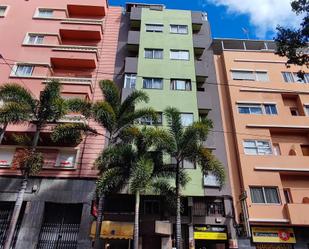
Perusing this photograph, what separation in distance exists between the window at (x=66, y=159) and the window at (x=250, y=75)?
16024 mm

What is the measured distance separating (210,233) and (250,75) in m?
14.9

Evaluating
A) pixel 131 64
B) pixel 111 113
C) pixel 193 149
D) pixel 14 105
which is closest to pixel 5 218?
pixel 14 105

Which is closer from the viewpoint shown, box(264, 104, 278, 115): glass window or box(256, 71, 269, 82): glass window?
box(264, 104, 278, 115): glass window

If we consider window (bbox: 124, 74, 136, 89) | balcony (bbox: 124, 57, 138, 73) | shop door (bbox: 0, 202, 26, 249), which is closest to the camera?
shop door (bbox: 0, 202, 26, 249)

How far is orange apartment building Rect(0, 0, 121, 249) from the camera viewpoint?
1958 cm

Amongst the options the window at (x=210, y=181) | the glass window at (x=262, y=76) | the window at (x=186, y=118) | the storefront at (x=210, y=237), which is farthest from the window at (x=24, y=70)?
the glass window at (x=262, y=76)

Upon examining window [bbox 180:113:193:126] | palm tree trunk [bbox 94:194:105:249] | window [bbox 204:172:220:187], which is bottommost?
palm tree trunk [bbox 94:194:105:249]

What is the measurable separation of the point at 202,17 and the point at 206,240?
74.4 ft

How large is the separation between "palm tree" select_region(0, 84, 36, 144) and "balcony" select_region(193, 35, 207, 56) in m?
16.3

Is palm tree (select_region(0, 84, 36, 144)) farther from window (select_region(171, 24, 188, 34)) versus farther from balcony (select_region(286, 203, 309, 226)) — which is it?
balcony (select_region(286, 203, 309, 226))

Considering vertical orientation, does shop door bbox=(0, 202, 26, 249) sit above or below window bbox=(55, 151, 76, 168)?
below

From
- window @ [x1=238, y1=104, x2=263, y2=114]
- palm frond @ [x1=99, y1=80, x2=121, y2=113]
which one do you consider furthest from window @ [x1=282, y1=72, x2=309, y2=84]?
palm frond @ [x1=99, y1=80, x2=121, y2=113]

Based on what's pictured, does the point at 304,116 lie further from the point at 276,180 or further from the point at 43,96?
the point at 43,96

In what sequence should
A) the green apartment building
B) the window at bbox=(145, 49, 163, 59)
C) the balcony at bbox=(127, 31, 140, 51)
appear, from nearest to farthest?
the green apartment building < the window at bbox=(145, 49, 163, 59) < the balcony at bbox=(127, 31, 140, 51)
